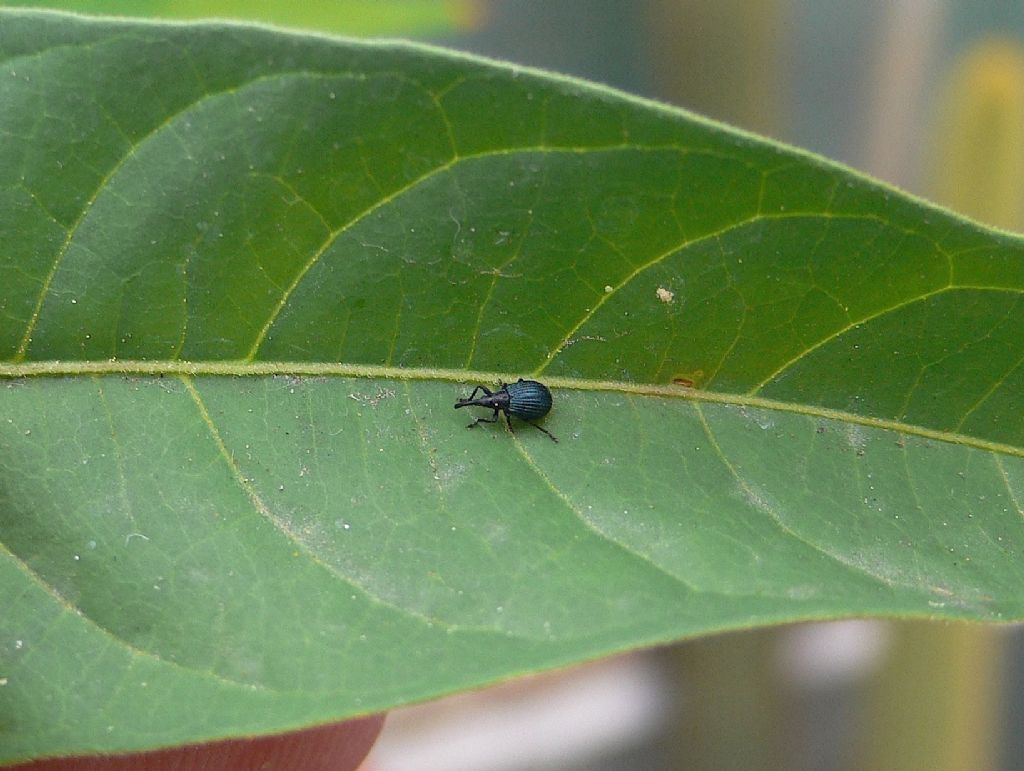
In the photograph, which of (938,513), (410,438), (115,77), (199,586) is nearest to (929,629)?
(938,513)

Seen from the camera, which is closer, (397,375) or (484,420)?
(397,375)

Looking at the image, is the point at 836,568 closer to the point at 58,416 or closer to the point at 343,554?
the point at 343,554

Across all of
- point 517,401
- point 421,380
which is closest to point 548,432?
point 517,401

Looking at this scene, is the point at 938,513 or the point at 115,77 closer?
the point at 115,77

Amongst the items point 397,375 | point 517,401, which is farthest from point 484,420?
point 397,375

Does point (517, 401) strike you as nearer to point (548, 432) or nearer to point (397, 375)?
point (548, 432)

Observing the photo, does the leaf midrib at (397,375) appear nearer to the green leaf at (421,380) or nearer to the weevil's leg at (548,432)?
the green leaf at (421,380)
